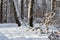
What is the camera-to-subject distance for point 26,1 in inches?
281

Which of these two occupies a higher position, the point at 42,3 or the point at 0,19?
the point at 42,3

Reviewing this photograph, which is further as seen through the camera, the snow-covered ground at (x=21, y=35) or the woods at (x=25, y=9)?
the woods at (x=25, y=9)

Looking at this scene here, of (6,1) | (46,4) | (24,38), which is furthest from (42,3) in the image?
(24,38)

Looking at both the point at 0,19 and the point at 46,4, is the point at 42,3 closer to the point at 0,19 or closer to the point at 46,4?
the point at 46,4

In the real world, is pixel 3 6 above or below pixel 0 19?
above

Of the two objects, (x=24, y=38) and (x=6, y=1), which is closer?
(x=24, y=38)

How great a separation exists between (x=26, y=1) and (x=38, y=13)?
64 cm

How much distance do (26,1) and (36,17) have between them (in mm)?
698

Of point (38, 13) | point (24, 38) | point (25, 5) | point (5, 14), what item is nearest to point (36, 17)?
point (38, 13)

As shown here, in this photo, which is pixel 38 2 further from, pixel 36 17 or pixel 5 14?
pixel 5 14

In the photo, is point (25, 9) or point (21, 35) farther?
point (25, 9)

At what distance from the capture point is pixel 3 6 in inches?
285

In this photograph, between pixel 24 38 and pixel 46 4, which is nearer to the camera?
pixel 24 38

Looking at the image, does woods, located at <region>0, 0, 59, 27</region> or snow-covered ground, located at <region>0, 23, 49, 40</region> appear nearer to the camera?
snow-covered ground, located at <region>0, 23, 49, 40</region>
